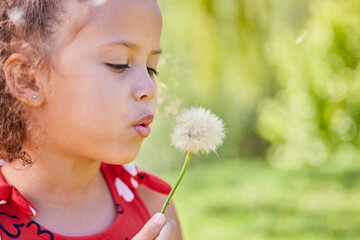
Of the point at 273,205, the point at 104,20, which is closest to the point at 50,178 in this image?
the point at 104,20

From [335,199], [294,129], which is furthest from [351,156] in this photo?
[335,199]

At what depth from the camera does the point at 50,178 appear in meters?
1.30

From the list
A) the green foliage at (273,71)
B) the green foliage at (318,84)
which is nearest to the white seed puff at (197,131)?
the green foliage at (273,71)

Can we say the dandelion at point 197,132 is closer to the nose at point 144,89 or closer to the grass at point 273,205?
the nose at point 144,89

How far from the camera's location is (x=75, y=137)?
1.24 metres

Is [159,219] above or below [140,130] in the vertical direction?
below

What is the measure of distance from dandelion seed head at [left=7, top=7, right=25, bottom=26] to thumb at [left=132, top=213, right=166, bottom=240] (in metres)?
0.57

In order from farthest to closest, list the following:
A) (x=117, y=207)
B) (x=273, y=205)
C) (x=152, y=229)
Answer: (x=273, y=205) < (x=117, y=207) < (x=152, y=229)

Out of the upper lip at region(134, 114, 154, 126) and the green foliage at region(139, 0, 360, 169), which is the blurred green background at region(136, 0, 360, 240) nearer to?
the green foliage at region(139, 0, 360, 169)

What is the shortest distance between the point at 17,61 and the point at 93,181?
39 cm

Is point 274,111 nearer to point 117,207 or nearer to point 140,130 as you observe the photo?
point 117,207

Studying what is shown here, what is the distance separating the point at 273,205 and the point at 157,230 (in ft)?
10.9

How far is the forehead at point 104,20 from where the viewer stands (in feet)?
3.94

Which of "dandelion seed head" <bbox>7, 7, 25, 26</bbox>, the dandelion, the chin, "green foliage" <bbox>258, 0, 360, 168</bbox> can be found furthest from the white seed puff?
"green foliage" <bbox>258, 0, 360, 168</bbox>
